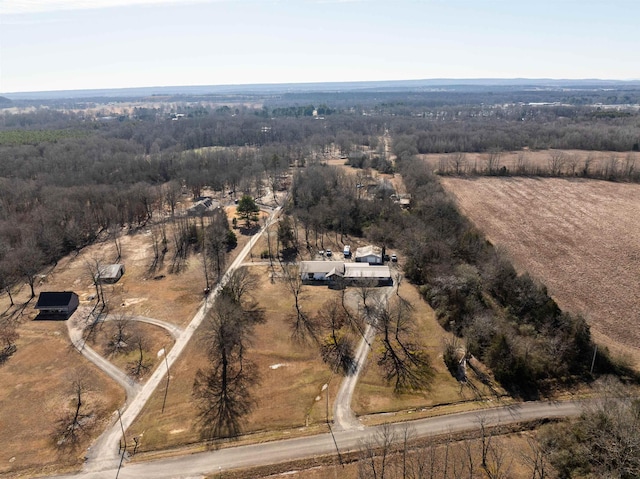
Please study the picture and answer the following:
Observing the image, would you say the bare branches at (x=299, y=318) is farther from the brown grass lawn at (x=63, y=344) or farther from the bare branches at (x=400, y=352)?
the brown grass lawn at (x=63, y=344)

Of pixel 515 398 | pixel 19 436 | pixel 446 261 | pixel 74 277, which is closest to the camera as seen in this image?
pixel 19 436

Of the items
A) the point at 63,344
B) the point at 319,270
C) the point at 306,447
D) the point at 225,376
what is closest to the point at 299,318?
the point at 319,270

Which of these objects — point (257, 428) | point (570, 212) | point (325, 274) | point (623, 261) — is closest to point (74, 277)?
point (325, 274)

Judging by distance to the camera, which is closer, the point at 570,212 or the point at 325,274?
the point at 325,274

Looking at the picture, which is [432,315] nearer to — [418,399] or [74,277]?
[418,399]

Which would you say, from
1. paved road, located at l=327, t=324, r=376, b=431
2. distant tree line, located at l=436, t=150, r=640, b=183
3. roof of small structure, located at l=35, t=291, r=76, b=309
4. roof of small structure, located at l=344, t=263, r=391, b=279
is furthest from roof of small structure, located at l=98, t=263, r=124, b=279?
distant tree line, located at l=436, t=150, r=640, b=183

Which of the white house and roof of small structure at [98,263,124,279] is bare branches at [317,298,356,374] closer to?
the white house
